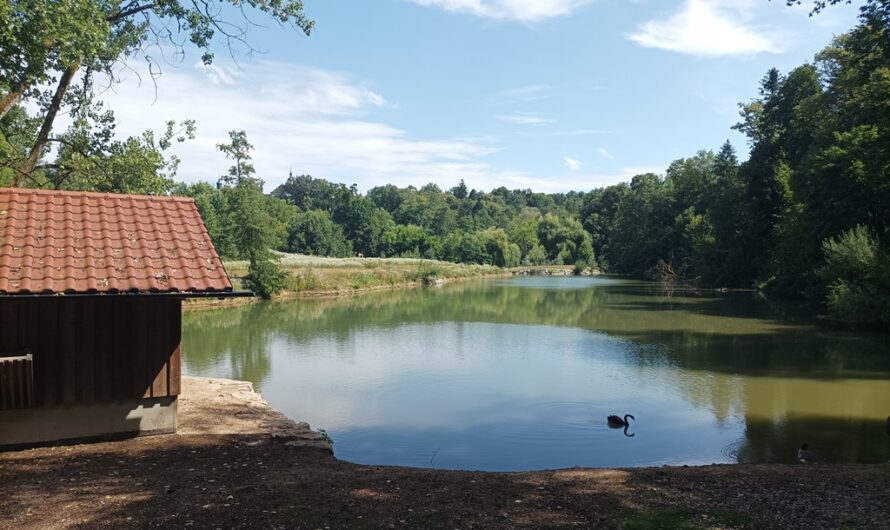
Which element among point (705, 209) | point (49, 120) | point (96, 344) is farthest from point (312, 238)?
point (96, 344)

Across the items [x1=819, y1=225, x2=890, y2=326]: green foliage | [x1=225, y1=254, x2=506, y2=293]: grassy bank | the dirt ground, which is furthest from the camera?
[x1=225, y1=254, x2=506, y2=293]: grassy bank

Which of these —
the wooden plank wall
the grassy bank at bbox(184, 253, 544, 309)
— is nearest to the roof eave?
the wooden plank wall

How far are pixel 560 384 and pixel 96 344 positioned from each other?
37.2 feet

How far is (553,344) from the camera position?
23172mm

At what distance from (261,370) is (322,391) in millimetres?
3524

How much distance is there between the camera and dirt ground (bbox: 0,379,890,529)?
215 inches

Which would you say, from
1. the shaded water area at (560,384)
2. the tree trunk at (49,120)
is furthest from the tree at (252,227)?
the tree trunk at (49,120)

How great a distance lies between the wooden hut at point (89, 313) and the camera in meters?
7.23

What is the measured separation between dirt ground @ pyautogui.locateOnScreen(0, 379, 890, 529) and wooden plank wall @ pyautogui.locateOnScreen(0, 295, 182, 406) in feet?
2.29

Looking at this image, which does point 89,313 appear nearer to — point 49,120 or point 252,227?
point 49,120

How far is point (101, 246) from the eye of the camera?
793 cm

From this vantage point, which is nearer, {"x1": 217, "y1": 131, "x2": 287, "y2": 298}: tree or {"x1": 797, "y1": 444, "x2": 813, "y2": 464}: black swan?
{"x1": 797, "y1": 444, "x2": 813, "y2": 464}: black swan

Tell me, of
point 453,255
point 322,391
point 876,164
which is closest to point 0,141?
point 322,391

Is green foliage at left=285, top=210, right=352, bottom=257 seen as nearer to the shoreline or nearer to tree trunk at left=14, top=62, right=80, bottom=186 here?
the shoreline
